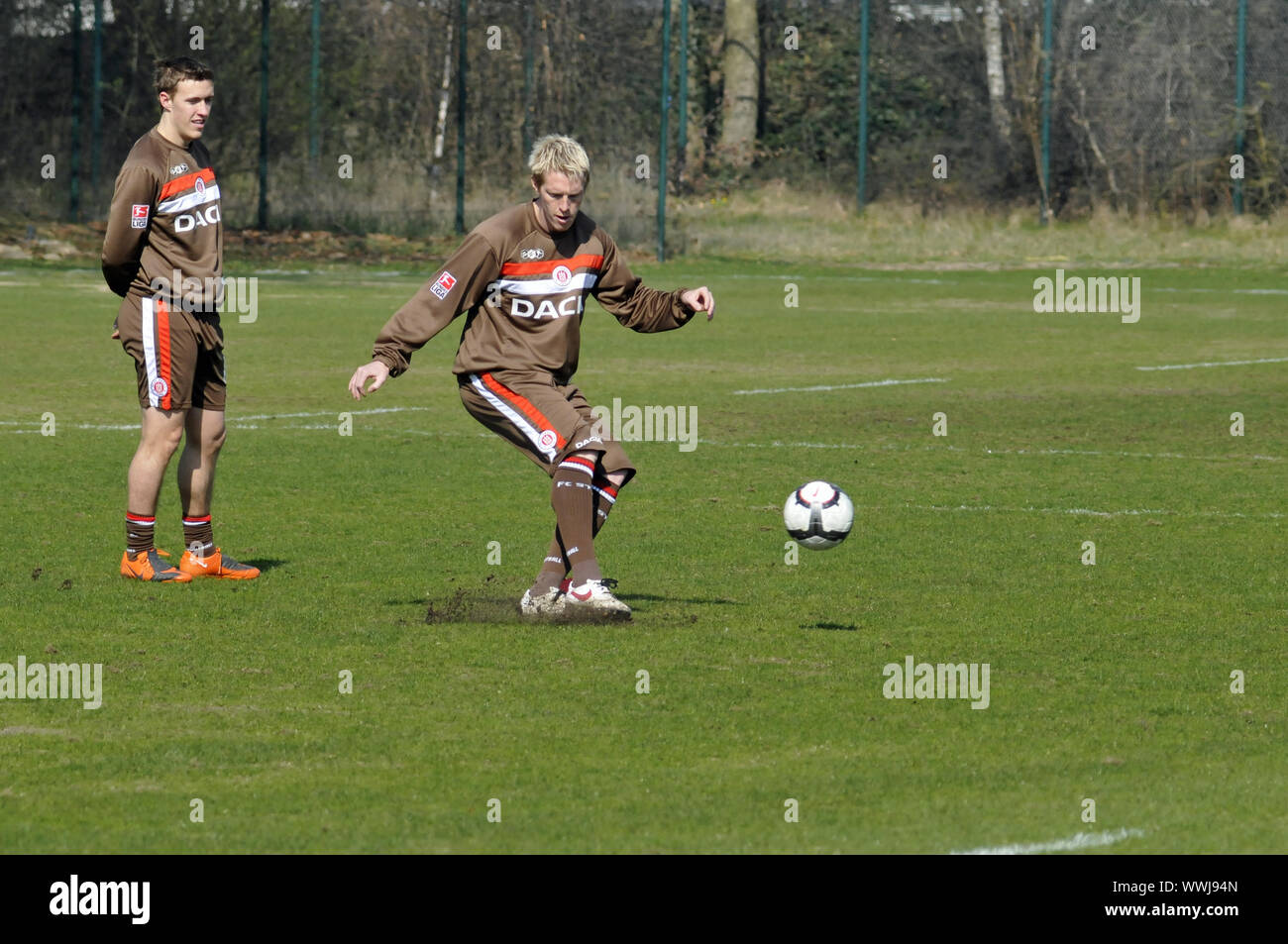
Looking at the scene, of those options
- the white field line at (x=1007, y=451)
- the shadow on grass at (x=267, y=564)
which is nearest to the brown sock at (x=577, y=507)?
the shadow on grass at (x=267, y=564)

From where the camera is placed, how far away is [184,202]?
9070mm

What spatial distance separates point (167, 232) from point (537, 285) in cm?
193

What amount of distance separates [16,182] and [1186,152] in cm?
2251

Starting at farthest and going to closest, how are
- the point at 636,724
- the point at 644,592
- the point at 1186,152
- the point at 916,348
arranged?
the point at 1186,152 < the point at 916,348 < the point at 644,592 < the point at 636,724

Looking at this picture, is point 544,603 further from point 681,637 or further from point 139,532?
point 139,532

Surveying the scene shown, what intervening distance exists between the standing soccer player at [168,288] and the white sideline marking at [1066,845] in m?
4.84

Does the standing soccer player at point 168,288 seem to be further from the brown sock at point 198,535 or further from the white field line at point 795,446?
the white field line at point 795,446

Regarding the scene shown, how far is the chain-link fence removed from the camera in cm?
3806

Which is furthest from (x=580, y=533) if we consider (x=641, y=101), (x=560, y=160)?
(x=641, y=101)

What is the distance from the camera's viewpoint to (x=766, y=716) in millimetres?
6527

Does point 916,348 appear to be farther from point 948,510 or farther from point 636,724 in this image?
point 636,724

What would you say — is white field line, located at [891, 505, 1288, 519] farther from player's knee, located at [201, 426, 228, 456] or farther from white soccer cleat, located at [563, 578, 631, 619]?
player's knee, located at [201, 426, 228, 456]

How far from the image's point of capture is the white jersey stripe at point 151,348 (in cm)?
907
